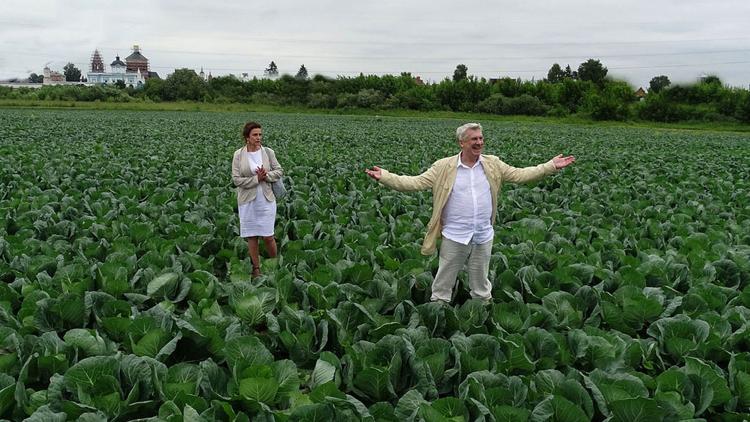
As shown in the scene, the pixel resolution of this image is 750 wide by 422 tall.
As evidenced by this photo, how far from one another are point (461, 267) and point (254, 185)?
7.93ft

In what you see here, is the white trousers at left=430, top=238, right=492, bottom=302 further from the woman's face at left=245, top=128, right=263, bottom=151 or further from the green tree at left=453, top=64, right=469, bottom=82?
the green tree at left=453, top=64, right=469, bottom=82

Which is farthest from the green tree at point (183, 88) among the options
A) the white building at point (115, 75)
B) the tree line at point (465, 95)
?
the white building at point (115, 75)

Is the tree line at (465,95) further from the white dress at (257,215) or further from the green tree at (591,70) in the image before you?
the white dress at (257,215)

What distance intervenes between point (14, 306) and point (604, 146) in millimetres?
23659

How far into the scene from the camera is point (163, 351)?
3.89 metres

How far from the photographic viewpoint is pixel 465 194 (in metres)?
4.72

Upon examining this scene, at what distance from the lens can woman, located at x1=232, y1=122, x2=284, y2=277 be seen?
618 cm

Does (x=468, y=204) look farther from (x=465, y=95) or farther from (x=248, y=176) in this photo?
(x=465, y=95)

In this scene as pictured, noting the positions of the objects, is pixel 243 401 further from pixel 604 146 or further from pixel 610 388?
pixel 604 146

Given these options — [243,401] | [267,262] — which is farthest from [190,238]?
[243,401]

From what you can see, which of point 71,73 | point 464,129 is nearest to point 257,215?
point 464,129

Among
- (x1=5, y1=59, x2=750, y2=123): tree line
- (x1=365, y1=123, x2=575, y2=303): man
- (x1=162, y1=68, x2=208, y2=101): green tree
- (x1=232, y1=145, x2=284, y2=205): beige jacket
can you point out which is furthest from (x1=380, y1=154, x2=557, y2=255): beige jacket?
(x1=162, y1=68, x2=208, y2=101): green tree

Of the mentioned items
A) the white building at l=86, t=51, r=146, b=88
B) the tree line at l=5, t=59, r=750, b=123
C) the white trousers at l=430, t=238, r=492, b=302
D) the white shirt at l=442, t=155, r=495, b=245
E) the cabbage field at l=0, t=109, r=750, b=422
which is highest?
the white building at l=86, t=51, r=146, b=88

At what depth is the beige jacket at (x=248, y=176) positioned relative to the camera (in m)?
6.18
